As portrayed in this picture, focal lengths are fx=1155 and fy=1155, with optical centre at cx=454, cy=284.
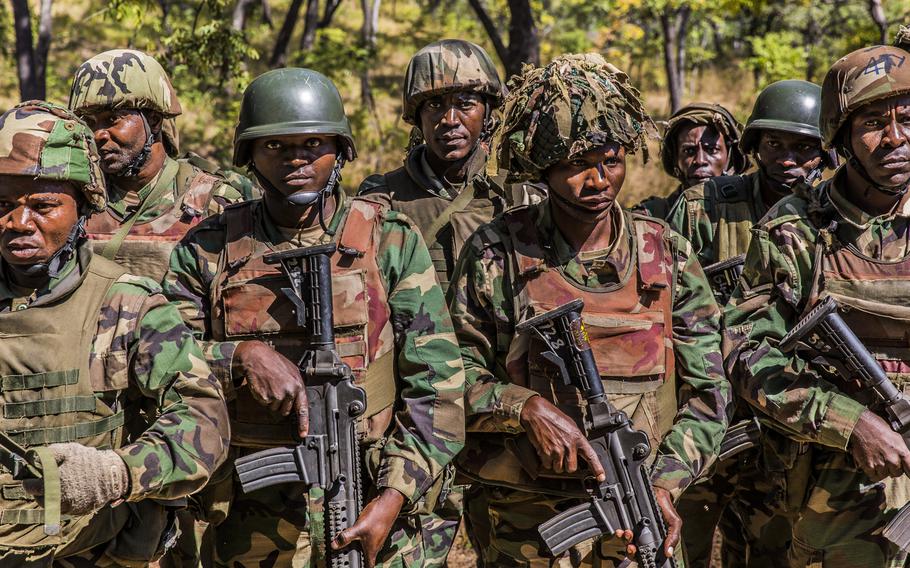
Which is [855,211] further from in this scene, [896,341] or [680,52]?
[680,52]

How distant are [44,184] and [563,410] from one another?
1.99 m

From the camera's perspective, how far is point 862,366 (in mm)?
4301

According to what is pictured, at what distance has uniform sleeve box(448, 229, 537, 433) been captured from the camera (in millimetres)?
4379

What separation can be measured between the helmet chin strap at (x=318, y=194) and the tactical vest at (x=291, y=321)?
5.5 inches

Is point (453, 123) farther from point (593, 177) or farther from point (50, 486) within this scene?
point (50, 486)

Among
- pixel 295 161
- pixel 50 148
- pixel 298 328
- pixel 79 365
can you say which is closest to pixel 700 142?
pixel 295 161

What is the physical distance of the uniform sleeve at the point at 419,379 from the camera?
163 inches

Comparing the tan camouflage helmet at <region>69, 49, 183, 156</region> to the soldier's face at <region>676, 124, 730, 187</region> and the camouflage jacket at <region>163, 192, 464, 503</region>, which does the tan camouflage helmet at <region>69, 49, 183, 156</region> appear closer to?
the camouflage jacket at <region>163, 192, 464, 503</region>

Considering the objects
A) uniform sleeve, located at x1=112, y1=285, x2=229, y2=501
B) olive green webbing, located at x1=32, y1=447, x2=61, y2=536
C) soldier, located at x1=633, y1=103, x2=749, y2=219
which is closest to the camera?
olive green webbing, located at x1=32, y1=447, x2=61, y2=536

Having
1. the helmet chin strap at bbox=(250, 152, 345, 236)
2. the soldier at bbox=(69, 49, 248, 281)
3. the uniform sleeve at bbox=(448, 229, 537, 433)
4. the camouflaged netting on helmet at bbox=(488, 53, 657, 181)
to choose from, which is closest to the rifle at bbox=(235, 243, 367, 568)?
the helmet chin strap at bbox=(250, 152, 345, 236)

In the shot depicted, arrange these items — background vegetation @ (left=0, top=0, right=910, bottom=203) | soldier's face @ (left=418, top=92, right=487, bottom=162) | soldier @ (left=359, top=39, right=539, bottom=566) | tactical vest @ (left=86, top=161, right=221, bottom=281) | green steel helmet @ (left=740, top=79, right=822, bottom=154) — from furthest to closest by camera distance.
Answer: background vegetation @ (left=0, top=0, right=910, bottom=203) → green steel helmet @ (left=740, top=79, right=822, bottom=154) → soldier's face @ (left=418, top=92, right=487, bottom=162) → soldier @ (left=359, top=39, right=539, bottom=566) → tactical vest @ (left=86, top=161, right=221, bottom=281)

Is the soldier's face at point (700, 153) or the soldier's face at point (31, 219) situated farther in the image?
the soldier's face at point (700, 153)

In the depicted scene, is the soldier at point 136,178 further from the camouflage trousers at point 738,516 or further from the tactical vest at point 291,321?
Answer: the camouflage trousers at point 738,516

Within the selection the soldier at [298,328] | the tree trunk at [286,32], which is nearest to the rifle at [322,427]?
the soldier at [298,328]
